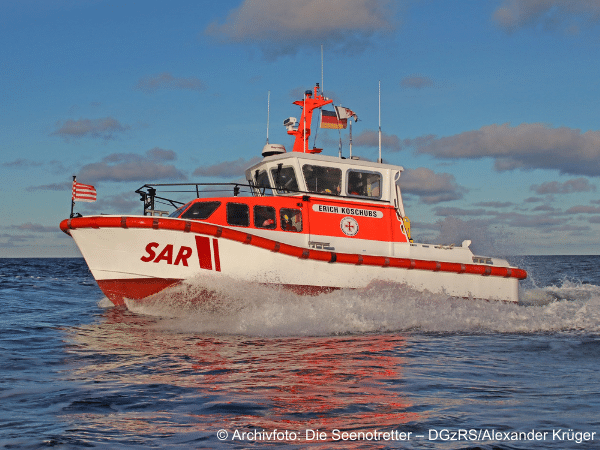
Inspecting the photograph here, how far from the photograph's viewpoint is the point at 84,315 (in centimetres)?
1036

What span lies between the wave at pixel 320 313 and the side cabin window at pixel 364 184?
1.83 m

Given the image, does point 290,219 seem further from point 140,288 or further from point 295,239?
point 140,288

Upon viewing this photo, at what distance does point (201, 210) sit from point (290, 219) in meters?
1.59

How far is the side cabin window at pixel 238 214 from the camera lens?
30.0 feet

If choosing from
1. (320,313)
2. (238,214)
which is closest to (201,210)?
(238,214)

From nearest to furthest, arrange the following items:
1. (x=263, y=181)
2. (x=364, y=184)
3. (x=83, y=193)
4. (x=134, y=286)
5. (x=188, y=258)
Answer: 1. (x=188, y=258)
2. (x=134, y=286)
3. (x=83, y=193)
4. (x=364, y=184)
5. (x=263, y=181)

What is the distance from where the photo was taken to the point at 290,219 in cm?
955

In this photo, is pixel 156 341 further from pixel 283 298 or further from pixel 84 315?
pixel 84 315

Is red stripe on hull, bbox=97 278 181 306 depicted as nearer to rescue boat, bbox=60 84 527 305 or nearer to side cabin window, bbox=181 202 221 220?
rescue boat, bbox=60 84 527 305

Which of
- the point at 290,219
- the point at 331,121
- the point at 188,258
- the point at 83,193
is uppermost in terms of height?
the point at 331,121

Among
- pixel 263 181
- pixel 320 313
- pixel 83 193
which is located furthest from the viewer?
pixel 263 181

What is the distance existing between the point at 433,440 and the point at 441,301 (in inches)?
261

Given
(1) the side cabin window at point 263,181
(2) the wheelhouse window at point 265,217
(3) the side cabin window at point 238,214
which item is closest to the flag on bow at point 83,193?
(3) the side cabin window at point 238,214

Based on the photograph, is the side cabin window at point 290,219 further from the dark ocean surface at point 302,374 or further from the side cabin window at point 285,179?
the dark ocean surface at point 302,374
